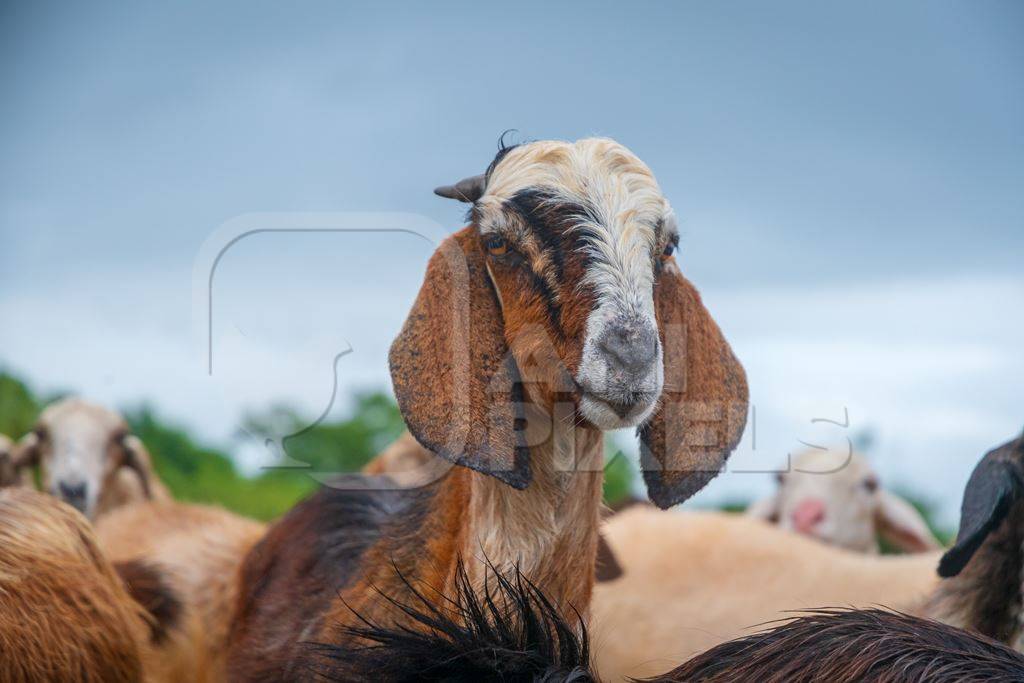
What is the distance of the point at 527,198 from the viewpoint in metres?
3.08

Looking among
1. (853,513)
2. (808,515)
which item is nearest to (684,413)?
(808,515)

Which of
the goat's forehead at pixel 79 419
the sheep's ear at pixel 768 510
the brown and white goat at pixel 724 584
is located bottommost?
the sheep's ear at pixel 768 510

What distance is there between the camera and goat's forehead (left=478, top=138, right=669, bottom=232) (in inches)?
121

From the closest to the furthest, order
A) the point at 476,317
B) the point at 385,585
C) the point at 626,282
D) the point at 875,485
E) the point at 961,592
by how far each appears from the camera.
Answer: the point at 626,282 < the point at 476,317 < the point at 385,585 < the point at 961,592 < the point at 875,485

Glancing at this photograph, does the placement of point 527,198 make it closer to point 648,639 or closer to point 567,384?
point 567,384

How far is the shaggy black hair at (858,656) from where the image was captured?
7.92 feet

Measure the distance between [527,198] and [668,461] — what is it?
975 mm

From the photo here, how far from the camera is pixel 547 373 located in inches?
118

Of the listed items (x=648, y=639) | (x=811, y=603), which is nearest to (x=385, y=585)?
(x=648, y=639)

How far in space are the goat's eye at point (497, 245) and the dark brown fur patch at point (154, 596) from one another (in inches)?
97.2

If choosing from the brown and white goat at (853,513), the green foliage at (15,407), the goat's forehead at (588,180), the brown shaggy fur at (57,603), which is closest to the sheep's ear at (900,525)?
the brown and white goat at (853,513)

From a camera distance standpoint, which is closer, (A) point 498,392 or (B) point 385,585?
(A) point 498,392

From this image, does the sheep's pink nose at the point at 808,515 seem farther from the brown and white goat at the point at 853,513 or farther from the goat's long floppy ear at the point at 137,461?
the goat's long floppy ear at the point at 137,461

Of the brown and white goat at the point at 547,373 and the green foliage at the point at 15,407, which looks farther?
the green foliage at the point at 15,407
